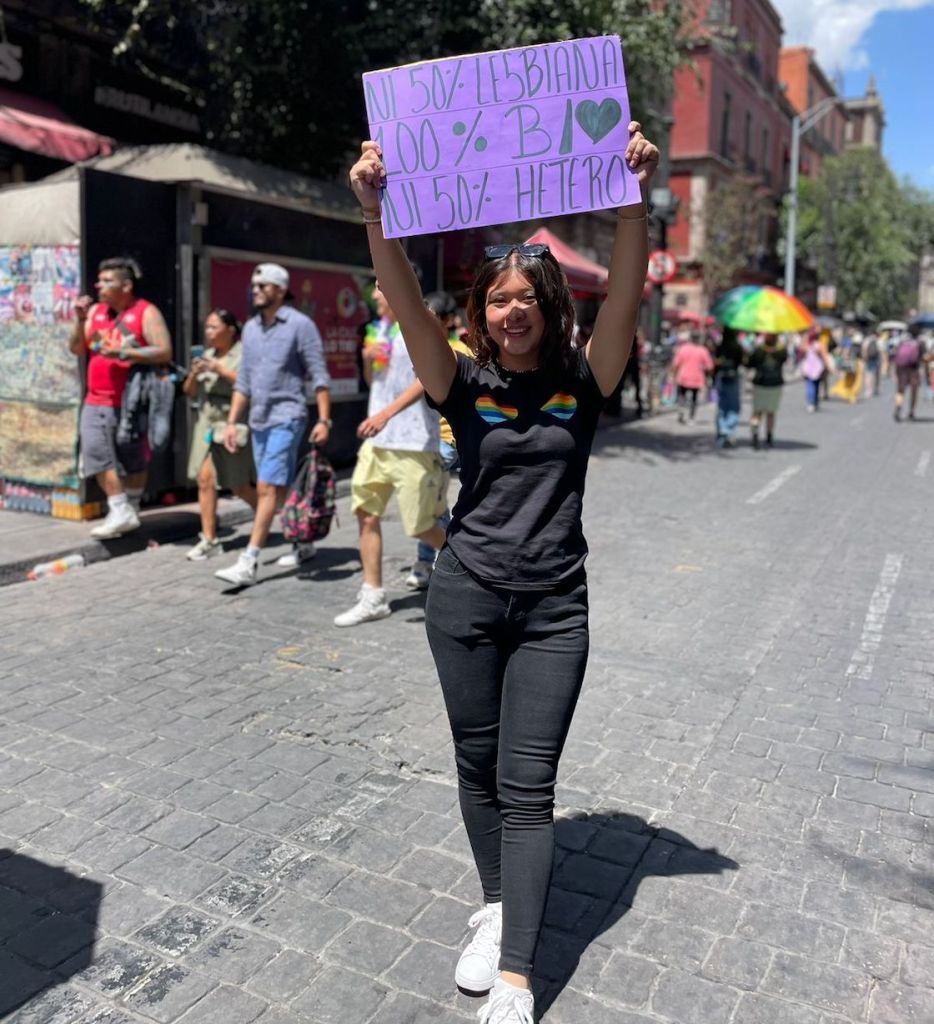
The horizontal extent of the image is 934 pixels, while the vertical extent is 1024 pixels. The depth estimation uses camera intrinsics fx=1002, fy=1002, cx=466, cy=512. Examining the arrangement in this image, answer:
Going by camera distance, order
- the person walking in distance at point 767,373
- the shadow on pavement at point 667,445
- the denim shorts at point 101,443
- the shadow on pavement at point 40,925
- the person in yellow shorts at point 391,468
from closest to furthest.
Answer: the shadow on pavement at point 40,925 → the person in yellow shorts at point 391,468 → the denim shorts at point 101,443 → the shadow on pavement at point 667,445 → the person walking in distance at point 767,373

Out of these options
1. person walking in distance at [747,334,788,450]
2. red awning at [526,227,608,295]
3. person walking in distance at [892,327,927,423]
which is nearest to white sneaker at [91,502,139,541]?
person walking in distance at [747,334,788,450]

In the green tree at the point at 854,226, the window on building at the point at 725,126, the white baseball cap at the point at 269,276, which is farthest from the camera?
the green tree at the point at 854,226

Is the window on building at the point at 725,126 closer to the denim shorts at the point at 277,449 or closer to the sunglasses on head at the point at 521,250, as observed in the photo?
the denim shorts at the point at 277,449

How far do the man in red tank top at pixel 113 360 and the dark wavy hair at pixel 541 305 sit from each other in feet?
16.2

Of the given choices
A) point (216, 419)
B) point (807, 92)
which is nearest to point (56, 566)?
point (216, 419)

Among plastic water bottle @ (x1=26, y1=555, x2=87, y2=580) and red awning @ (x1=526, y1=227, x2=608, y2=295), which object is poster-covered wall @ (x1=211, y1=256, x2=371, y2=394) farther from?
red awning @ (x1=526, y1=227, x2=608, y2=295)

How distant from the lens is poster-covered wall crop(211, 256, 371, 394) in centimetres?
960

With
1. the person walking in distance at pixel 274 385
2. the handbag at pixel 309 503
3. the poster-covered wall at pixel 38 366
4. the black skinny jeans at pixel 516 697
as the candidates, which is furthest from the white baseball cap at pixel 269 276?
the black skinny jeans at pixel 516 697

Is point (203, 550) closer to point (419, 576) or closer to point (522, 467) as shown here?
point (419, 576)

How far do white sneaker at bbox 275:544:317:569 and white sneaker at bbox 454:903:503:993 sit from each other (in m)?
4.39

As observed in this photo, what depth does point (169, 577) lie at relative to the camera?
21.9 ft

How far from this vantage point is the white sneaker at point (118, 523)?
714cm

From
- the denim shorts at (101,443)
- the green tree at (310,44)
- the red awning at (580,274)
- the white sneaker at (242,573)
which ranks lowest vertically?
the white sneaker at (242,573)

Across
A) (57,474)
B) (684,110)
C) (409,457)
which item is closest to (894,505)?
(409,457)
